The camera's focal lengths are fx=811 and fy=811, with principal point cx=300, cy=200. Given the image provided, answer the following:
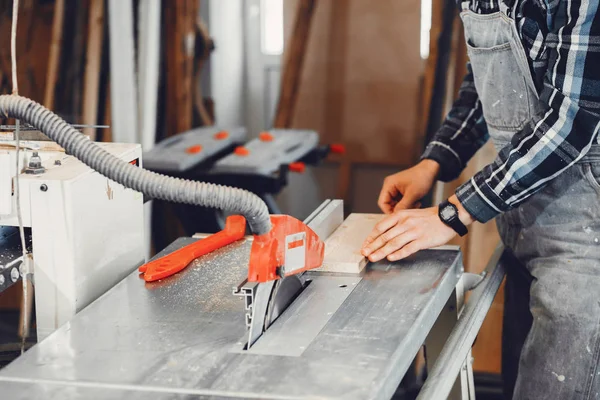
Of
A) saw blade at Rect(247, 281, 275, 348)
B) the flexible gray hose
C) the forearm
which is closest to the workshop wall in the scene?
the forearm

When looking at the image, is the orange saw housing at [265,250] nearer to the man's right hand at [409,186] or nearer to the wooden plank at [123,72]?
the man's right hand at [409,186]

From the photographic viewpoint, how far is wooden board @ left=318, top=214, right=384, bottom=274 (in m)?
1.34

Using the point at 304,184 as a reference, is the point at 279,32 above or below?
above

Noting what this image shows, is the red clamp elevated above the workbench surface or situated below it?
above

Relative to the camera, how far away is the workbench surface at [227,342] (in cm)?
95

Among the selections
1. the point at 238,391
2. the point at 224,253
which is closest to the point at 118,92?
the point at 224,253

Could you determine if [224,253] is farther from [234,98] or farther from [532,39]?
[234,98]

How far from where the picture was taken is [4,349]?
131 cm

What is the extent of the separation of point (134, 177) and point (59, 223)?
0.28m

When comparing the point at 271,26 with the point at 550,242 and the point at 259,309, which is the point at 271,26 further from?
the point at 259,309

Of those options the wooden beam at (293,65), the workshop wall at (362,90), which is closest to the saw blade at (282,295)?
the workshop wall at (362,90)

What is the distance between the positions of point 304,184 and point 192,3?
827mm

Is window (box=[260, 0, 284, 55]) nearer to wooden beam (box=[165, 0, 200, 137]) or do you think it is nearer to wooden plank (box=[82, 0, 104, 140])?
wooden beam (box=[165, 0, 200, 137])

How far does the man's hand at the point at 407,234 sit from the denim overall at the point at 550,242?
0.17 meters
